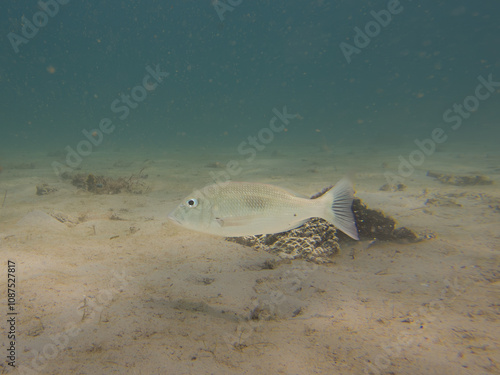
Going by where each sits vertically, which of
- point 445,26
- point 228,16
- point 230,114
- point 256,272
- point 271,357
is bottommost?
point 271,357

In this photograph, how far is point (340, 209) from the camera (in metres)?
2.12

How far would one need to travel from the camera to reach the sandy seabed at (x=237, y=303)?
167 cm

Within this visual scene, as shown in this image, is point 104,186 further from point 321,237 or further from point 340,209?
point 340,209

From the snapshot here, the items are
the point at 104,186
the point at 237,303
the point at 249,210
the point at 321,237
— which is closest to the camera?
the point at 249,210

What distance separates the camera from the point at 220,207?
75.9 inches

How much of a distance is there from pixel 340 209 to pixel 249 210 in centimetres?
83

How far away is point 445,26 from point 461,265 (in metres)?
77.5

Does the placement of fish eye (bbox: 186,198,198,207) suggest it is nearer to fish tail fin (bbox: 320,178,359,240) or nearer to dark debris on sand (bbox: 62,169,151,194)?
fish tail fin (bbox: 320,178,359,240)

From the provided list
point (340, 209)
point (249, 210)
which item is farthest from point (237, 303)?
point (340, 209)

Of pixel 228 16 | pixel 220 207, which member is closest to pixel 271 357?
pixel 220 207

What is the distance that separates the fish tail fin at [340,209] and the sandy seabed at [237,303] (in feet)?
0.93

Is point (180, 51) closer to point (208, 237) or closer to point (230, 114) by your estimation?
point (230, 114)

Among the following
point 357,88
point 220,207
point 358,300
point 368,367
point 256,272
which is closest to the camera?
point 368,367

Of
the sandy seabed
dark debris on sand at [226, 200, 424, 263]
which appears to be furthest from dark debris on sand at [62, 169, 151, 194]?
dark debris on sand at [226, 200, 424, 263]
